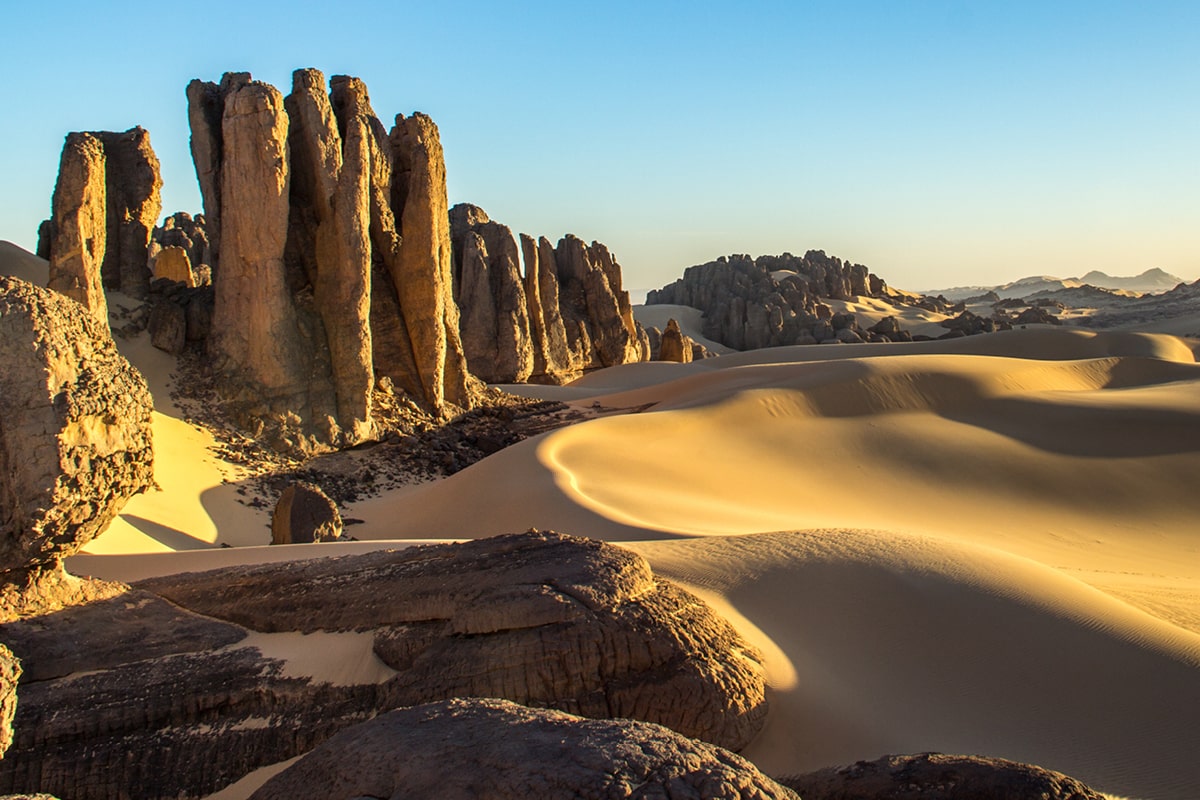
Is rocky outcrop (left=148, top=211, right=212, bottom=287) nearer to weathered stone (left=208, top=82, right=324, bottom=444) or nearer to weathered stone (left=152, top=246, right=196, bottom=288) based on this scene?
weathered stone (left=152, top=246, right=196, bottom=288)

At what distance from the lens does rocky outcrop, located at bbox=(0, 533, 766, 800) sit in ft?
19.5

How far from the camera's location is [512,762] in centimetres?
353

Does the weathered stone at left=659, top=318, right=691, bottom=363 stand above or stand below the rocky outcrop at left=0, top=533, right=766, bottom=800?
above

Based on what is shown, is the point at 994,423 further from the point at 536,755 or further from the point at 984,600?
the point at 536,755

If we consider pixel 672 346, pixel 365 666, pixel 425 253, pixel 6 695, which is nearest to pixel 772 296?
pixel 672 346

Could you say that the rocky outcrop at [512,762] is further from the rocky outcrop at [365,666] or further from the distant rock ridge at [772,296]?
the distant rock ridge at [772,296]

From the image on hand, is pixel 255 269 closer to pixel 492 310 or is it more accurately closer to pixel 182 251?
pixel 182 251

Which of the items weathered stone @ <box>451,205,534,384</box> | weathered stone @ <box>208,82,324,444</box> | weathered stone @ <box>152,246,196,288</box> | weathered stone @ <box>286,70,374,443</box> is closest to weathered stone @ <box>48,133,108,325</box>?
weathered stone @ <box>208,82,324,444</box>

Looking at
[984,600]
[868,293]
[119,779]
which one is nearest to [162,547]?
[119,779]

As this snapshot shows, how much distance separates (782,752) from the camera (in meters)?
6.26

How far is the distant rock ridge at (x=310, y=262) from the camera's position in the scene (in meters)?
17.6

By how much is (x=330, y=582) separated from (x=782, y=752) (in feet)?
11.6

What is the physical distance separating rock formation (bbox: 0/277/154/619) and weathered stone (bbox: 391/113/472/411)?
1471 centimetres

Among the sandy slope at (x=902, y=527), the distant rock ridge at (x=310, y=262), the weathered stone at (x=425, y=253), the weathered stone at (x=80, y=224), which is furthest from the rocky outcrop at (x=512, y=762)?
the weathered stone at (x=425, y=253)
